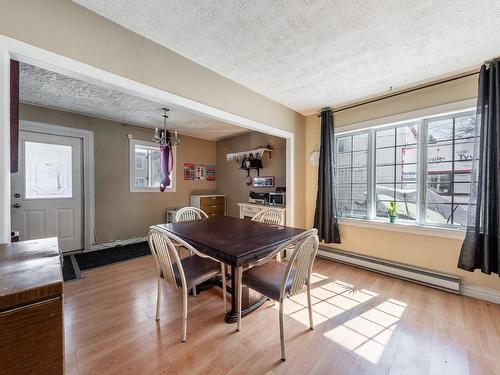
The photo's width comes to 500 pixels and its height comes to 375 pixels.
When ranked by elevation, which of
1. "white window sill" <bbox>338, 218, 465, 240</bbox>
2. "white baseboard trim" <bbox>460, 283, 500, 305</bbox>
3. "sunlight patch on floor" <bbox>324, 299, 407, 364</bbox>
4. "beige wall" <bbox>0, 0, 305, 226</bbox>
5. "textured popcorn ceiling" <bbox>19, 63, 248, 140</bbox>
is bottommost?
"sunlight patch on floor" <bbox>324, 299, 407, 364</bbox>

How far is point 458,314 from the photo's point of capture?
192cm

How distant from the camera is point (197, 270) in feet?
6.02

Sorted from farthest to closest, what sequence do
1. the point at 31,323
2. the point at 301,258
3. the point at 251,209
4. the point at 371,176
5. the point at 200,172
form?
the point at 200,172 → the point at 251,209 → the point at 371,176 → the point at 301,258 → the point at 31,323

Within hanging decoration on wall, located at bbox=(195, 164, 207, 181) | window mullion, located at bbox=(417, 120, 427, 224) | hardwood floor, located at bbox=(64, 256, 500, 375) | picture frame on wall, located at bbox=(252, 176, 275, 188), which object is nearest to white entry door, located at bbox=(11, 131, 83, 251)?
hardwood floor, located at bbox=(64, 256, 500, 375)

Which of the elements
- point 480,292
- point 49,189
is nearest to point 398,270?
point 480,292

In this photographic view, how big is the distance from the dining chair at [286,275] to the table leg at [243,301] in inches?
4.8

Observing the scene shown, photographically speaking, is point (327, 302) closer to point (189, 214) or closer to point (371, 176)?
point (371, 176)

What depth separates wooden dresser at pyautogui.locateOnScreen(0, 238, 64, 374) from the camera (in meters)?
0.55

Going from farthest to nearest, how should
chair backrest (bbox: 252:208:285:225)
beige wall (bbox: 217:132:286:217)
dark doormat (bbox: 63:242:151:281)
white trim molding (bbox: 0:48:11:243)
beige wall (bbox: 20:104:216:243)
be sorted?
beige wall (bbox: 217:132:286:217) < beige wall (bbox: 20:104:216:243) < dark doormat (bbox: 63:242:151:281) < chair backrest (bbox: 252:208:285:225) < white trim molding (bbox: 0:48:11:243)

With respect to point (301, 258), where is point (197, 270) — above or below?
below

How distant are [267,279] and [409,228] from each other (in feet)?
6.84

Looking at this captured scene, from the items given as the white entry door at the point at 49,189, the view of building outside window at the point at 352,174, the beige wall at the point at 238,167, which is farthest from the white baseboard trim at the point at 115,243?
the view of building outside window at the point at 352,174

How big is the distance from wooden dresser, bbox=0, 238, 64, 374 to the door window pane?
11.6 ft

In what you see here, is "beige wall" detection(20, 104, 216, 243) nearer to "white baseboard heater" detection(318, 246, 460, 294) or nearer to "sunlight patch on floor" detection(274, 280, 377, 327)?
"sunlight patch on floor" detection(274, 280, 377, 327)
